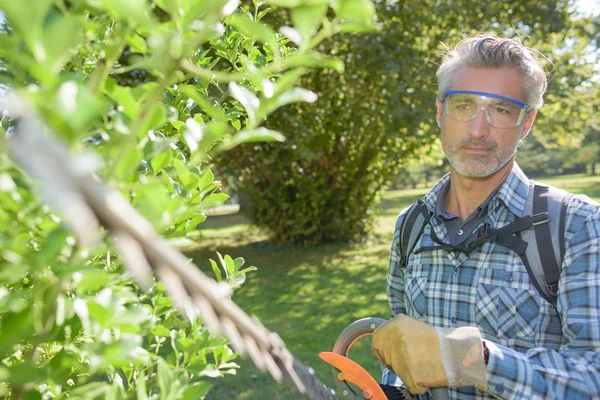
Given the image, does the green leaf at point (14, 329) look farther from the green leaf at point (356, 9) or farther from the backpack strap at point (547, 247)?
the backpack strap at point (547, 247)

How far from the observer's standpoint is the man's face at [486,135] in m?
2.38

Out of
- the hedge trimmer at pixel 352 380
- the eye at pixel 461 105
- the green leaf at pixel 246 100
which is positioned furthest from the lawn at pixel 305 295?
the green leaf at pixel 246 100

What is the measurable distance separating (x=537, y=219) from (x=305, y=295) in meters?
7.41

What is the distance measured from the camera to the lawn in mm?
5773

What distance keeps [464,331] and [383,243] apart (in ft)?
39.8

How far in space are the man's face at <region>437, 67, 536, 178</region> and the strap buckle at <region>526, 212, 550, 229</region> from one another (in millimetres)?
401

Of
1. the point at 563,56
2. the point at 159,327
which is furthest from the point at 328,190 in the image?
the point at 159,327

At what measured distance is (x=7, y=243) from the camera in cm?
64

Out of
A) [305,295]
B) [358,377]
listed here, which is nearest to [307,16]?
[358,377]

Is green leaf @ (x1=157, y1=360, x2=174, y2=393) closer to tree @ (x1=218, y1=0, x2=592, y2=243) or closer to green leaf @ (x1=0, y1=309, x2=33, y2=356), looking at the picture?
green leaf @ (x1=0, y1=309, x2=33, y2=356)

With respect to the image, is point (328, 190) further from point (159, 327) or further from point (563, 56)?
point (159, 327)

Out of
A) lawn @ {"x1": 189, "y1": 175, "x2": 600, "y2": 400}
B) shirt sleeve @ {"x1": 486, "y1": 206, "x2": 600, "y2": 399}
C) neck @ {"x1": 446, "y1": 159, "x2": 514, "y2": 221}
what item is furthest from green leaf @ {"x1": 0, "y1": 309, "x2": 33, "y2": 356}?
lawn @ {"x1": 189, "y1": 175, "x2": 600, "y2": 400}

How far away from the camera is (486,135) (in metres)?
2.41

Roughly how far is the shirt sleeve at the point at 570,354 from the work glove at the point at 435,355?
0.06 metres
